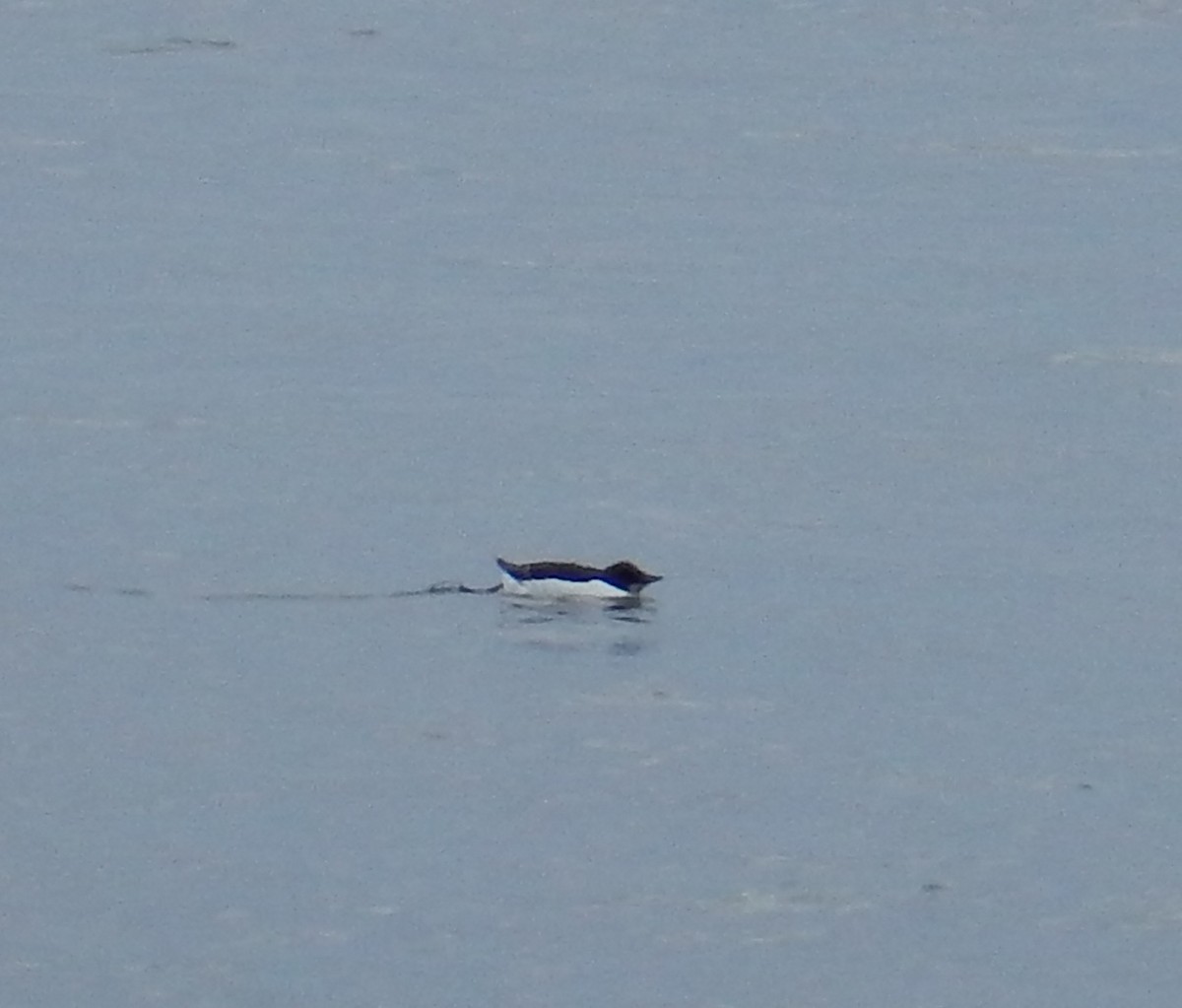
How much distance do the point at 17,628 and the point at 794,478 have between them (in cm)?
388

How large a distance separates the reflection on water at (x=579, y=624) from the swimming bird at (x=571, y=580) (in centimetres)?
4

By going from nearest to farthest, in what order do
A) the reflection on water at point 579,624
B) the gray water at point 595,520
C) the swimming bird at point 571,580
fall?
1. the gray water at point 595,520
2. the reflection on water at point 579,624
3. the swimming bird at point 571,580

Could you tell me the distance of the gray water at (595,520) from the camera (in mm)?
9781

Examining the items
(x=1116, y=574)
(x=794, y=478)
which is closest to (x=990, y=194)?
(x=794, y=478)

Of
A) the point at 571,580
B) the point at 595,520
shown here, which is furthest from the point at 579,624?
the point at 595,520

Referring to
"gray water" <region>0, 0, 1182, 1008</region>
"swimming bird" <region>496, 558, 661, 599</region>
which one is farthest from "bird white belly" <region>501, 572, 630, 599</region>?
"gray water" <region>0, 0, 1182, 1008</region>

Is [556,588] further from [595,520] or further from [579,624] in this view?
[595,520]

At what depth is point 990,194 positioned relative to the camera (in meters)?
20.3

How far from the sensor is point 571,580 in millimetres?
13039

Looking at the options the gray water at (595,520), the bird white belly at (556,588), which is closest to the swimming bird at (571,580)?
the bird white belly at (556,588)

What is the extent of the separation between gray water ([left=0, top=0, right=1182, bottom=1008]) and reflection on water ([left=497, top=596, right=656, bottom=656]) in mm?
36

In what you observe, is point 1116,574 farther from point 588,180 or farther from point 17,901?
point 588,180

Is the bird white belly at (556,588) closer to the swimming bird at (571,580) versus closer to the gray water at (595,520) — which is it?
the swimming bird at (571,580)

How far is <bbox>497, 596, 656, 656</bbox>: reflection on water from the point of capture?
41.7 ft
